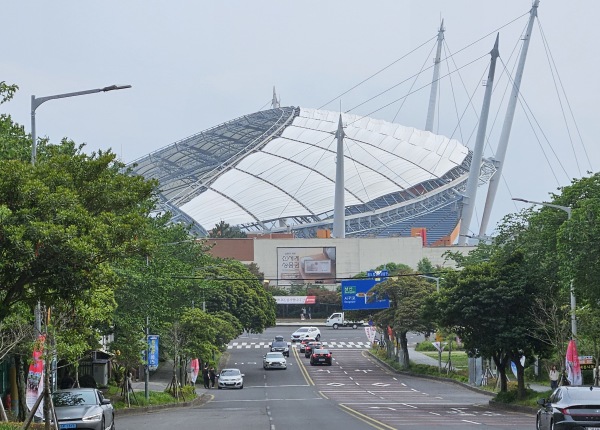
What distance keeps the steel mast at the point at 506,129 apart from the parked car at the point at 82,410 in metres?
102

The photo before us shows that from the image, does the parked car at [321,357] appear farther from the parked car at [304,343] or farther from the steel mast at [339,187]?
the steel mast at [339,187]

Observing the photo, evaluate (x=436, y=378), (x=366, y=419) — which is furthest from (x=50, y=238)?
(x=436, y=378)

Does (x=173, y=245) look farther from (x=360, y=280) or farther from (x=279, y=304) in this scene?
(x=279, y=304)

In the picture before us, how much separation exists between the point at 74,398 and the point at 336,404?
1993 cm

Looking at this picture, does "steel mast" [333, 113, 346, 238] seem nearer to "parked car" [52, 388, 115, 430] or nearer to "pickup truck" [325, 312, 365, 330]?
"pickup truck" [325, 312, 365, 330]

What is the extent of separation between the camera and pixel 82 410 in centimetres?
2558

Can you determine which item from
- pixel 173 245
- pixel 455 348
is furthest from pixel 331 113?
pixel 173 245

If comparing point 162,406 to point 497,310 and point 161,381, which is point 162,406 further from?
point 161,381

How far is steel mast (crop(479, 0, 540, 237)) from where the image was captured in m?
124

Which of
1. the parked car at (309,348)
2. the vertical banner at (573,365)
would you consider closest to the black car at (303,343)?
the parked car at (309,348)

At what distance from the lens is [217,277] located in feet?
252

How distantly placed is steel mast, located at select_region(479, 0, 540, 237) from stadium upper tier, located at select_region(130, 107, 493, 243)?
9543 millimetres

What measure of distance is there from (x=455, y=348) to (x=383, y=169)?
220ft

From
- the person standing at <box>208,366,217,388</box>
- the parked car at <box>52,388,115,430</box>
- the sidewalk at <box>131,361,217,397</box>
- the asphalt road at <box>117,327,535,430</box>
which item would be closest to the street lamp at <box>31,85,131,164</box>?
the parked car at <box>52,388,115,430</box>
